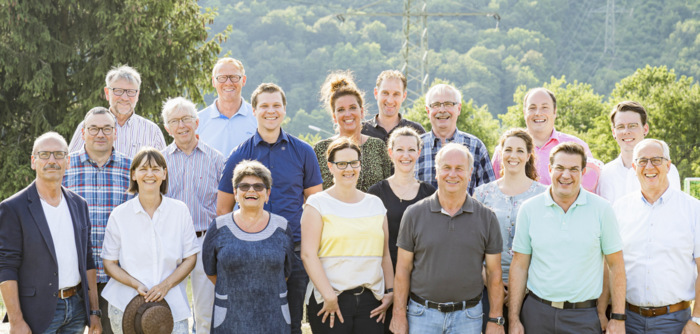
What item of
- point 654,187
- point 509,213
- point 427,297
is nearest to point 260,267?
point 427,297

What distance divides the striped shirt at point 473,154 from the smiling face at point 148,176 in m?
2.28

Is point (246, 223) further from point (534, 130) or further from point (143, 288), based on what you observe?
point (534, 130)

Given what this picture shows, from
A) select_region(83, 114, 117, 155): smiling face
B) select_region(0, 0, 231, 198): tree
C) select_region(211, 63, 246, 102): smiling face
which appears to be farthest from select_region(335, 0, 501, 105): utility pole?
select_region(83, 114, 117, 155): smiling face

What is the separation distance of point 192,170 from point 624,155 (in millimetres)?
3745

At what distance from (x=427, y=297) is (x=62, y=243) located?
272 centimetres

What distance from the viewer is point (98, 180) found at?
5.72 m

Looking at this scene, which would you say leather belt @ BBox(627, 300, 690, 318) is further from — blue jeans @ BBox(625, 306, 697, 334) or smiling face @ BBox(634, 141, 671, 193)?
smiling face @ BBox(634, 141, 671, 193)

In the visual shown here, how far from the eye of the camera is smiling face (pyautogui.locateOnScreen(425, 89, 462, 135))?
639 cm

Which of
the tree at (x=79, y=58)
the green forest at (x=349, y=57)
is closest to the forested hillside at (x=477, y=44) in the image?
the green forest at (x=349, y=57)

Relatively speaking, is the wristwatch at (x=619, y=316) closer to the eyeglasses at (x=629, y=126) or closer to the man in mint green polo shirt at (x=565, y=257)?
the man in mint green polo shirt at (x=565, y=257)

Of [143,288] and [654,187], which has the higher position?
[654,187]

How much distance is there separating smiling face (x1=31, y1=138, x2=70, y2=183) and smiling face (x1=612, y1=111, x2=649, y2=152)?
4.60 meters

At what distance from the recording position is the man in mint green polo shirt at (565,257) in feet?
16.2

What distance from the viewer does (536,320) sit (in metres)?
5.01
